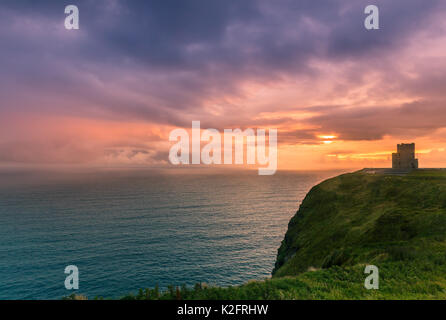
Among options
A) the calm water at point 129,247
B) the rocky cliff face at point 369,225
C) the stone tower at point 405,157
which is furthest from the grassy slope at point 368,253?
the stone tower at point 405,157

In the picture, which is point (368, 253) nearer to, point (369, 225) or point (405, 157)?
point (369, 225)

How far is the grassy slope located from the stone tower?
A: 2815 centimetres

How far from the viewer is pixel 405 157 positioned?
244 feet

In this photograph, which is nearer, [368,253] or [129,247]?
[368,253]

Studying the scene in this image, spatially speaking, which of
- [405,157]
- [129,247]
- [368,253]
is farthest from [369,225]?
[405,157]

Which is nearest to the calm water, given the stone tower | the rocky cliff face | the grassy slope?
the rocky cliff face

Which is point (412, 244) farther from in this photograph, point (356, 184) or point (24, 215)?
point (24, 215)

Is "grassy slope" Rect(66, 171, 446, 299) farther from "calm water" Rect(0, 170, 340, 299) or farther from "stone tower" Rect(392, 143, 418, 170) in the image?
"stone tower" Rect(392, 143, 418, 170)

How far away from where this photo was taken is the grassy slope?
1284cm

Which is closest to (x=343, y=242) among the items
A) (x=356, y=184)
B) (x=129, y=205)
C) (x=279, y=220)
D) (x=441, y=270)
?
(x=441, y=270)

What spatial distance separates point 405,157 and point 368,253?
2788 inches

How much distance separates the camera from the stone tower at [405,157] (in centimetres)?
7312

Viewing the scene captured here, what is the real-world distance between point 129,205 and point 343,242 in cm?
10992
